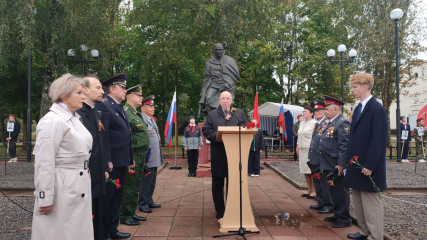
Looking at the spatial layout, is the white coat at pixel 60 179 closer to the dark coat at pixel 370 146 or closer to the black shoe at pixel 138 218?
the black shoe at pixel 138 218

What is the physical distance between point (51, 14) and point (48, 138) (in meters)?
13.9

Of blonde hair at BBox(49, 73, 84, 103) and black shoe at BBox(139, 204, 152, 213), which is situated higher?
blonde hair at BBox(49, 73, 84, 103)

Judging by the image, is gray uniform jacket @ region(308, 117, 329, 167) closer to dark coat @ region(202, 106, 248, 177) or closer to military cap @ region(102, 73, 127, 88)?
dark coat @ region(202, 106, 248, 177)

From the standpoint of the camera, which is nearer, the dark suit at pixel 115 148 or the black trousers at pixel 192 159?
the dark suit at pixel 115 148

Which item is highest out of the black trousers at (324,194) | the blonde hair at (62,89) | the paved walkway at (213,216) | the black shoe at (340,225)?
the blonde hair at (62,89)

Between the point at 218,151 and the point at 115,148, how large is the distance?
1.41 metres

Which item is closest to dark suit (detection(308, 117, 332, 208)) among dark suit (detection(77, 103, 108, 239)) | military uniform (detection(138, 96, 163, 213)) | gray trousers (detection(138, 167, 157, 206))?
military uniform (detection(138, 96, 163, 213))

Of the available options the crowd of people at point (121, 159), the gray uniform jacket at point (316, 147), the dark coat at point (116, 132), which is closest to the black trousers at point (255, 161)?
the crowd of people at point (121, 159)

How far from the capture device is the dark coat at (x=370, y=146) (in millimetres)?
4098

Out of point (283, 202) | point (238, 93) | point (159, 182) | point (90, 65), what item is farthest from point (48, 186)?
point (238, 93)

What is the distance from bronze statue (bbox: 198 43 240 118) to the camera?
32.9ft

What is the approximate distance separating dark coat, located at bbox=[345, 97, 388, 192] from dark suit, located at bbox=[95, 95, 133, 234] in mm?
2761

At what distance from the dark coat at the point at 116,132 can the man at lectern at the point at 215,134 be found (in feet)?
3.70

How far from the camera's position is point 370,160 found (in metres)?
4.09
